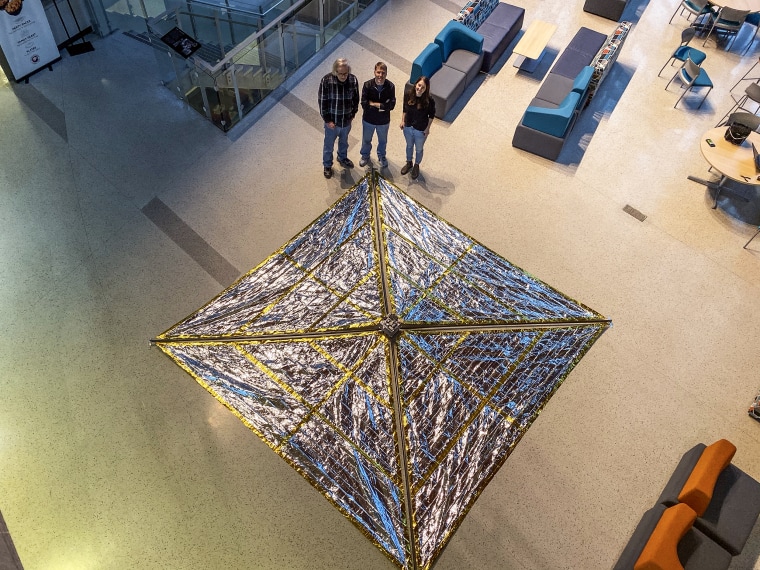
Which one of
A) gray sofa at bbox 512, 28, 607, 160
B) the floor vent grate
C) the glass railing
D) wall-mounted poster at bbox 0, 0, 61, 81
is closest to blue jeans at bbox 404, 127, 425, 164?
gray sofa at bbox 512, 28, 607, 160

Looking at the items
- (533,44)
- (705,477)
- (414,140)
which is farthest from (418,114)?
(705,477)

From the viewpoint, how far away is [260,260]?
638 cm

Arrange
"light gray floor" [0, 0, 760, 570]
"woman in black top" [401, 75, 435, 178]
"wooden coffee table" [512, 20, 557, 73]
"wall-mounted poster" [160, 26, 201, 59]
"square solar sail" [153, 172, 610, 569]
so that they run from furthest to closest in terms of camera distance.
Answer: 1. "wooden coffee table" [512, 20, 557, 73]
2. "wall-mounted poster" [160, 26, 201, 59]
3. "woman in black top" [401, 75, 435, 178]
4. "light gray floor" [0, 0, 760, 570]
5. "square solar sail" [153, 172, 610, 569]

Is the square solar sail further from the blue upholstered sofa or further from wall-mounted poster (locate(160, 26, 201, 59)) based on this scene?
the blue upholstered sofa

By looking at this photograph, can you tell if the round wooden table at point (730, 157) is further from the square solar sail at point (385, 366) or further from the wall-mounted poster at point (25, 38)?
the wall-mounted poster at point (25, 38)

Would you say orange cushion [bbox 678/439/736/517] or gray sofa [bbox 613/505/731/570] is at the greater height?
orange cushion [bbox 678/439/736/517]

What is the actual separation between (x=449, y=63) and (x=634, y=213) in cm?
307

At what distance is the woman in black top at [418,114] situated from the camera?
602 cm

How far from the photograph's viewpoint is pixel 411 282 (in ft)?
11.8

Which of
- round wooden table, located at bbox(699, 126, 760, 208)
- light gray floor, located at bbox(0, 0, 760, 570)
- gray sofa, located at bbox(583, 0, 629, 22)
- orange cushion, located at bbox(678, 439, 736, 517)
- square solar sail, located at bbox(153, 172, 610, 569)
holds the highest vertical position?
square solar sail, located at bbox(153, 172, 610, 569)

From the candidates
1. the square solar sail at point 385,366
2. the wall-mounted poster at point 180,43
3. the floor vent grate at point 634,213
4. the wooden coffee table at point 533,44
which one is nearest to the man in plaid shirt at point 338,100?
the wall-mounted poster at point 180,43

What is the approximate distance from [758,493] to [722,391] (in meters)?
1.22

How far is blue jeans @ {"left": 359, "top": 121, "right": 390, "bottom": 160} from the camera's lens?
6.61m

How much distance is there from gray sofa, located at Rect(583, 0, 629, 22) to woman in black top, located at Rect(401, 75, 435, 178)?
448cm
